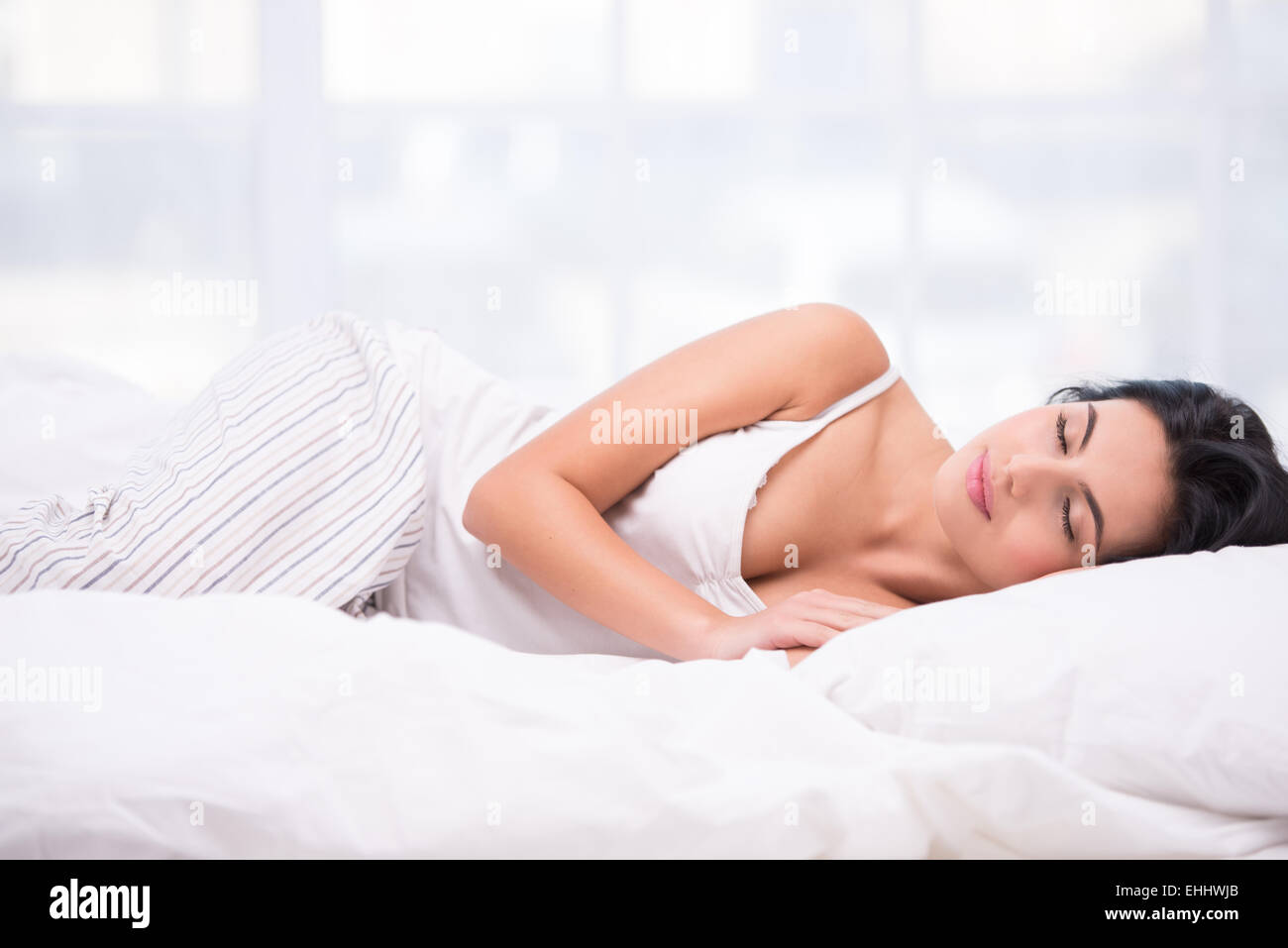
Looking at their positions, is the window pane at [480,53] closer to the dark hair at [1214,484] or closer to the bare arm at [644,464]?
the bare arm at [644,464]

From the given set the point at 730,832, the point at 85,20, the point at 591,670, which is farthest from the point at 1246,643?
the point at 85,20

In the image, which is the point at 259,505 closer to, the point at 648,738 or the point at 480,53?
the point at 648,738

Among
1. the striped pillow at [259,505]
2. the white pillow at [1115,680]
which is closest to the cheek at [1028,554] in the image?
the white pillow at [1115,680]

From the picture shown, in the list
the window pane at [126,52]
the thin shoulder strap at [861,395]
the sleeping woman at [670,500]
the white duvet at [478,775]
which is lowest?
the white duvet at [478,775]

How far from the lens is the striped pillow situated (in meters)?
1.12

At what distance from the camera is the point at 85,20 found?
11.1 feet

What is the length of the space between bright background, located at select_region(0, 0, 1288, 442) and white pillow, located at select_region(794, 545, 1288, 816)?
2550 millimetres

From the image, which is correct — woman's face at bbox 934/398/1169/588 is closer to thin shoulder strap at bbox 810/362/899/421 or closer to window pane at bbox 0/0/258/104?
thin shoulder strap at bbox 810/362/899/421

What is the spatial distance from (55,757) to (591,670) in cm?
52

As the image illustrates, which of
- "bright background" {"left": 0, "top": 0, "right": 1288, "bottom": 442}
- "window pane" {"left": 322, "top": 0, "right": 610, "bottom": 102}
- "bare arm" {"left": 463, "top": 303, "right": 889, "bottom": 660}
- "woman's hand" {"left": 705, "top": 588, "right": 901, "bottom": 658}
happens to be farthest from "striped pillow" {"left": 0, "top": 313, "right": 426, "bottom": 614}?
"window pane" {"left": 322, "top": 0, "right": 610, "bottom": 102}

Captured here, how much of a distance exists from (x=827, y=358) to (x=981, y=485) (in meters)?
0.26

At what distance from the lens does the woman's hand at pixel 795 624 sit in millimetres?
1050

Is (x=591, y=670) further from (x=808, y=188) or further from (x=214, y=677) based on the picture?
(x=808, y=188)

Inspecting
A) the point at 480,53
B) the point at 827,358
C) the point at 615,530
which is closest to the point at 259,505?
the point at 615,530
